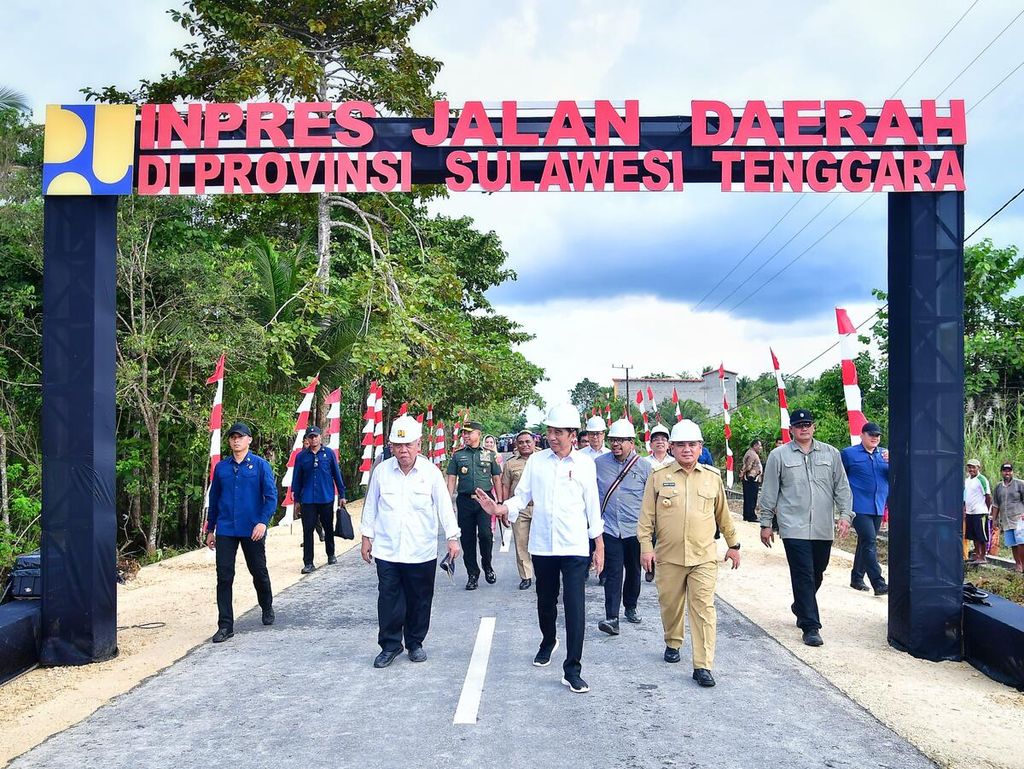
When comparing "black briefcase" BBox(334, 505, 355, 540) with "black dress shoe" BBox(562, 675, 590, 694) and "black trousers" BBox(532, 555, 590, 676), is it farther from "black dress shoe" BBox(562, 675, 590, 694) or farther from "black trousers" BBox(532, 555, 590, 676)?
"black dress shoe" BBox(562, 675, 590, 694)

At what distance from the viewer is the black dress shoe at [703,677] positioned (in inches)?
Result: 233

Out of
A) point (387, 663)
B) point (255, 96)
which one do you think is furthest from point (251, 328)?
point (387, 663)

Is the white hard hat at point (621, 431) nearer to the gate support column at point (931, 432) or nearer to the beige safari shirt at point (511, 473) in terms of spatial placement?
the gate support column at point (931, 432)

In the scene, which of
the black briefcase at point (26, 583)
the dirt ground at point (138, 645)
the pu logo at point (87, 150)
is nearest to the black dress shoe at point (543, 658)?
the dirt ground at point (138, 645)

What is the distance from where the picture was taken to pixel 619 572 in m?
7.88

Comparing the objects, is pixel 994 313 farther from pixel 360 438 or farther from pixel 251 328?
pixel 360 438

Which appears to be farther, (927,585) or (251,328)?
(251,328)

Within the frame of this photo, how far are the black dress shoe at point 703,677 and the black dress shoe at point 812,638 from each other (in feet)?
5.80

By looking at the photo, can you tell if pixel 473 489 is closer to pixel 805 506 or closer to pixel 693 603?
pixel 805 506

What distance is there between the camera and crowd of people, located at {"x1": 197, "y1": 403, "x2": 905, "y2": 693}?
621cm

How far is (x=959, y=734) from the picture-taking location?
16.8 feet

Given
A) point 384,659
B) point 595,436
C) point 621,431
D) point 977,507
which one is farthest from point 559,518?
point 977,507

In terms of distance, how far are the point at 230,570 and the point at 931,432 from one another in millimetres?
6154

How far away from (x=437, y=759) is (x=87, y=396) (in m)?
4.32
